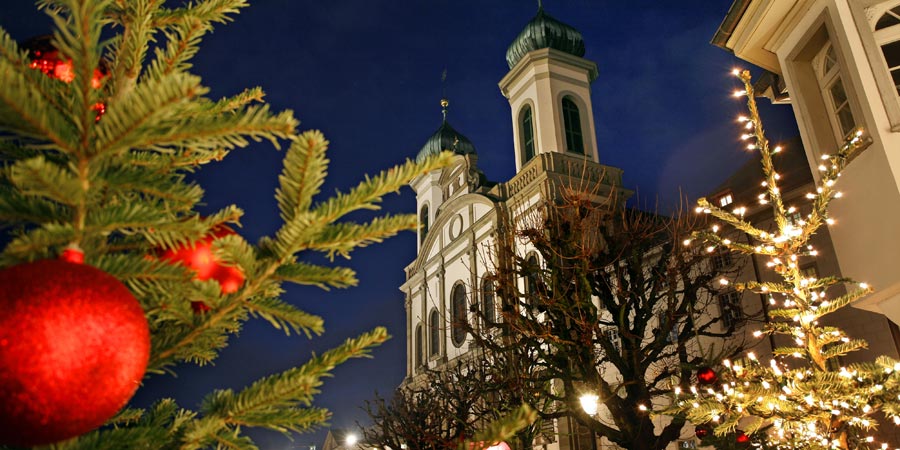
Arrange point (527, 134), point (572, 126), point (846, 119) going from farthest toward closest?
point (527, 134), point (572, 126), point (846, 119)

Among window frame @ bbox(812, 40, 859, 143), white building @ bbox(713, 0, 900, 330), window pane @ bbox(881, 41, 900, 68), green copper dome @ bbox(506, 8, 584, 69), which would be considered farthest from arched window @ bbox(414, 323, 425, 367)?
window pane @ bbox(881, 41, 900, 68)

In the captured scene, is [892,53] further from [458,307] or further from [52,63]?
[458,307]

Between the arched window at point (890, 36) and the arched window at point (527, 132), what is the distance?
18623 mm

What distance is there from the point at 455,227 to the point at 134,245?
29.7 meters

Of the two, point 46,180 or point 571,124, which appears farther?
point 571,124

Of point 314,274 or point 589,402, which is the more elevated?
point 589,402

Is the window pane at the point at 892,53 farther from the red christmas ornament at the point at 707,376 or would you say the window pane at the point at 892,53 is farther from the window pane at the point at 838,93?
the red christmas ornament at the point at 707,376

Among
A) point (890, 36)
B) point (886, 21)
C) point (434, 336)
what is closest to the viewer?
point (890, 36)

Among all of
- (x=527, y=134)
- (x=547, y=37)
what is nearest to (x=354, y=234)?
(x=527, y=134)

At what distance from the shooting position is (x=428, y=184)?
3781 cm

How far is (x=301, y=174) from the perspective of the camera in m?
1.32

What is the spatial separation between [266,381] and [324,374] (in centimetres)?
15

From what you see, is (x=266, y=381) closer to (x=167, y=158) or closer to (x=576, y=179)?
(x=167, y=158)

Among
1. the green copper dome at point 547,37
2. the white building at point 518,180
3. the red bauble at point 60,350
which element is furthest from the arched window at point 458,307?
the red bauble at point 60,350
